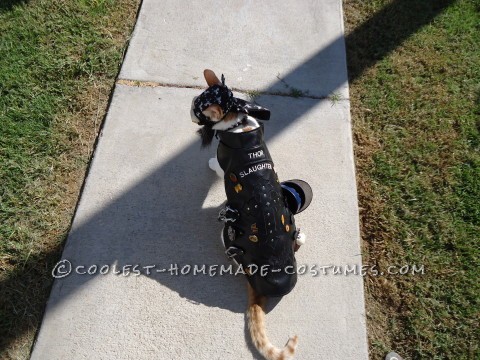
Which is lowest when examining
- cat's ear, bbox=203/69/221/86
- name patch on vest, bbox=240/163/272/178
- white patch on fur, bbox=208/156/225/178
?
white patch on fur, bbox=208/156/225/178

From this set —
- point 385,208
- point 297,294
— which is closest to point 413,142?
point 385,208

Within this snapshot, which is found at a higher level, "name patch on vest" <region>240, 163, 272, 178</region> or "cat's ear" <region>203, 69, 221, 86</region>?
"cat's ear" <region>203, 69, 221, 86</region>

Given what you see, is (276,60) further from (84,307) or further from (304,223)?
(84,307)

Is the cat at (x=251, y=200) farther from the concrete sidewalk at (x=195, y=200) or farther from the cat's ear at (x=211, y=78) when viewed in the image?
the concrete sidewalk at (x=195, y=200)

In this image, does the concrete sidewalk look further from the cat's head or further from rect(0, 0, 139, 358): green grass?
the cat's head

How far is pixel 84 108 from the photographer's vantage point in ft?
11.5

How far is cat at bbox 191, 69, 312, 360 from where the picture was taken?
8.36ft

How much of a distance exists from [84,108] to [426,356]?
309cm

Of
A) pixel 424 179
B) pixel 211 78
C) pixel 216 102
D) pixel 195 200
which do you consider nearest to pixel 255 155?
pixel 216 102

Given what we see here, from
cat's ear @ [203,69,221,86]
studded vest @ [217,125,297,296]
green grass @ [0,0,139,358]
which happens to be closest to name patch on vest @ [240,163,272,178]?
studded vest @ [217,125,297,296]

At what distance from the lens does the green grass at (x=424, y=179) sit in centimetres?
A: 292

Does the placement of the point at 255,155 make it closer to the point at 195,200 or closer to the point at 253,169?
the point at 253,169

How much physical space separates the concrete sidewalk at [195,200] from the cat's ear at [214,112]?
0.78 meters

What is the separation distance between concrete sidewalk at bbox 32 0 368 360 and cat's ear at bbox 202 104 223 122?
783mm
